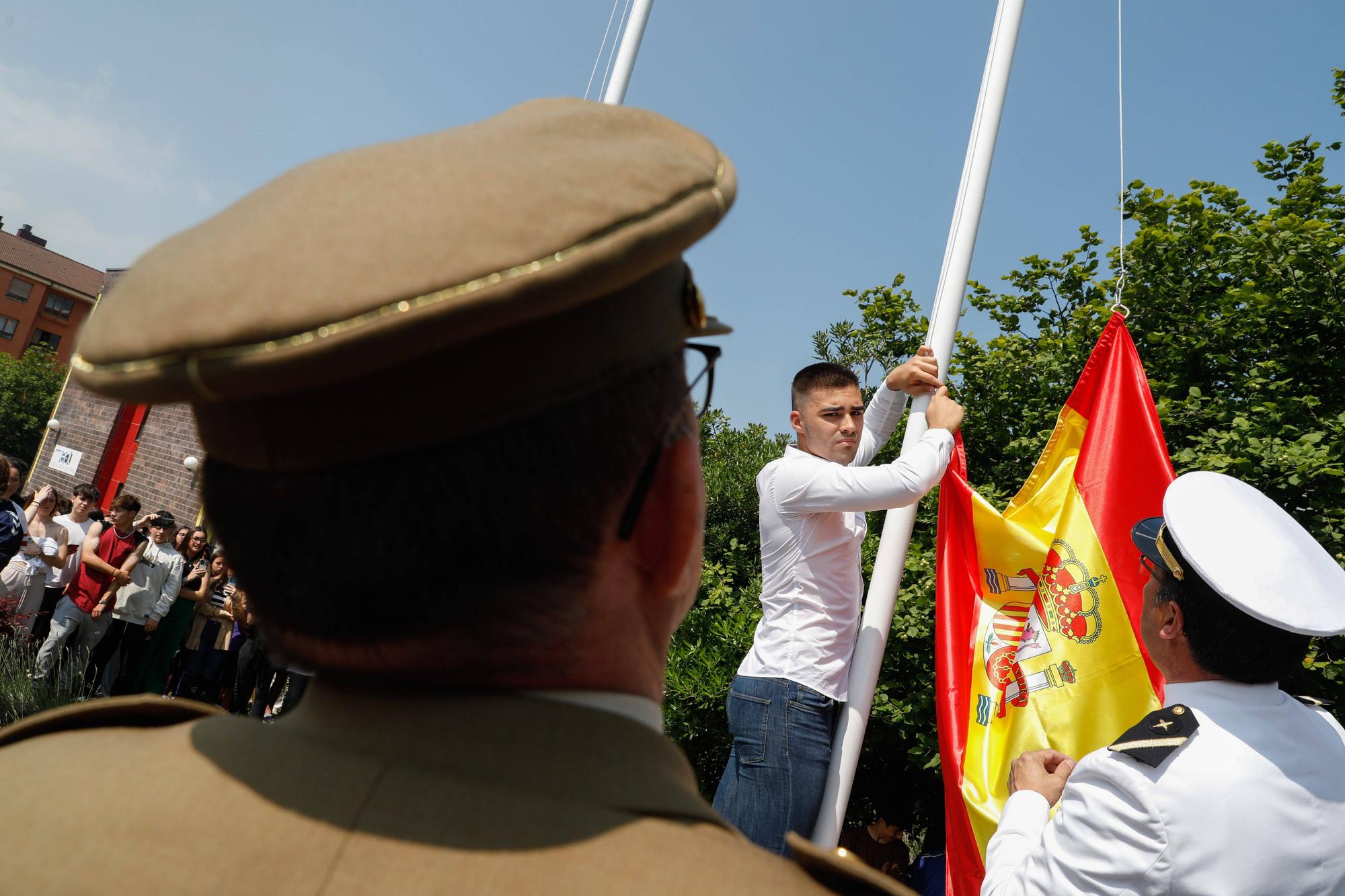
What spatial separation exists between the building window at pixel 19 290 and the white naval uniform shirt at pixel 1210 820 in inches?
3359

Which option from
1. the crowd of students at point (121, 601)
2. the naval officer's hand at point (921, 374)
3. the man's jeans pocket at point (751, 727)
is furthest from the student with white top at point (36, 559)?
the naval officer's hand at point (921, 374)

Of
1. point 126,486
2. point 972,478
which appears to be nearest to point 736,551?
point 972,478

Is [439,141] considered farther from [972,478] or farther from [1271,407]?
[972,478]

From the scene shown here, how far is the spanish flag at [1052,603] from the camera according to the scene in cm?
348

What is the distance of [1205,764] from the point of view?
2221mm

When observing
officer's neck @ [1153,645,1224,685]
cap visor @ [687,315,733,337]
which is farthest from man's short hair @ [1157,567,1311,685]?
cap visor @ [687,315,733,337]

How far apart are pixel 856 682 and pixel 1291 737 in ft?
4.69

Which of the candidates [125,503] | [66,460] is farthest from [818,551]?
[66,460]

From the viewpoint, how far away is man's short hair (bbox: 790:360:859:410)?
4062mm

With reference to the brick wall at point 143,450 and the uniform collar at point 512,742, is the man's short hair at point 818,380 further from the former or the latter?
the brick wall at point 143,450

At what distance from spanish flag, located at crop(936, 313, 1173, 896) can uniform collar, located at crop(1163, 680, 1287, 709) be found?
101cm

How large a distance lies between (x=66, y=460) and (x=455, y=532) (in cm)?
4242

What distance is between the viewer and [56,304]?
74.8 metres

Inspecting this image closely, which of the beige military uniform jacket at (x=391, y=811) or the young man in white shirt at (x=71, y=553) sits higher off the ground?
the beige military uniform jacket at (x=391, y=811)
